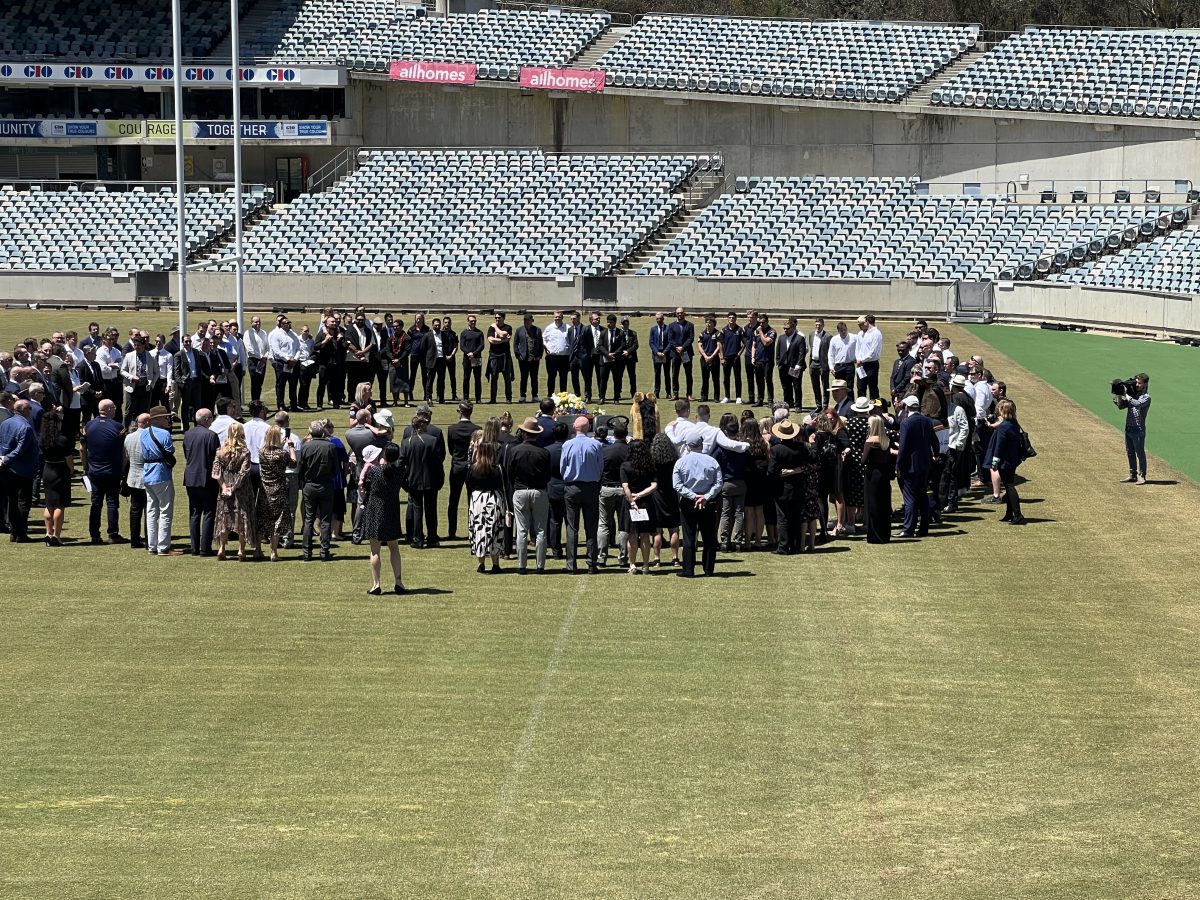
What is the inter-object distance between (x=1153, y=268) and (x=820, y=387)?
17486 mm

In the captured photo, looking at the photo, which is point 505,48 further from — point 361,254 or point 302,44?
point 361,254

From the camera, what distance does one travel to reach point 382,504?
643 inches

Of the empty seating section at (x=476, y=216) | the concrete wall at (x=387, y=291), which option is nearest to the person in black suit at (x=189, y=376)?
the concrete wall at (x=387, y=291)

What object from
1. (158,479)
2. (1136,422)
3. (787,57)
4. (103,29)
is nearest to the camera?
(158,479)

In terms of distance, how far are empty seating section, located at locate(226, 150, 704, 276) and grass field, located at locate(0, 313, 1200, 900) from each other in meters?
31.7

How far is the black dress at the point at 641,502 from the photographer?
57.4 ft

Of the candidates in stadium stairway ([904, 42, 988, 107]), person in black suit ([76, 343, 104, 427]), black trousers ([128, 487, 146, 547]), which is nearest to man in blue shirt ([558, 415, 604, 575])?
black trousers ([128, 487, 146, 547])

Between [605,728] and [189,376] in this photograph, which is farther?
[189,376]

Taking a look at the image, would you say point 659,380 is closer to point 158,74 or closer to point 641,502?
point 641,502

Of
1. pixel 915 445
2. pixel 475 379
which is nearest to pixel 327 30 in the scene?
pixel 475 379

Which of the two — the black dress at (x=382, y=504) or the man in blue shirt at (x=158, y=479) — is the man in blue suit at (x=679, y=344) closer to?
the man in blue shirt at (x=158, y=479)

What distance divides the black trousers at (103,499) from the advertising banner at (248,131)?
132 feet

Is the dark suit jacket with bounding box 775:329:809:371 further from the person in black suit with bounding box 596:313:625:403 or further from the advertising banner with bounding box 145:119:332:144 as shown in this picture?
the advertising banner with bounding box 145:119:332:144

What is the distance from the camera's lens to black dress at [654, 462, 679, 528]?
1753 centimetres
